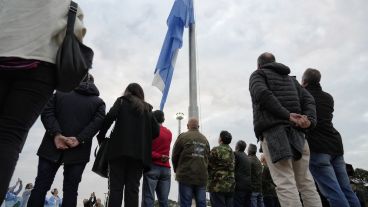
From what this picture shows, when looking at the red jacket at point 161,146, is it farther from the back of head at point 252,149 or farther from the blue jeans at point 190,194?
the back of head at point 252,149

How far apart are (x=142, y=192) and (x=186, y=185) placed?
78 centimetres

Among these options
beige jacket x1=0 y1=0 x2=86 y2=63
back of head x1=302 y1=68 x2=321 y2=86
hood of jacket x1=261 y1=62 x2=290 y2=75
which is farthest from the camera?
back of head x1=302 y1=68 x2=321 y2=86

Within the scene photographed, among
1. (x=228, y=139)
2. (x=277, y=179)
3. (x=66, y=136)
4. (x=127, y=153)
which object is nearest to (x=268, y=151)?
(x=277, y=179)

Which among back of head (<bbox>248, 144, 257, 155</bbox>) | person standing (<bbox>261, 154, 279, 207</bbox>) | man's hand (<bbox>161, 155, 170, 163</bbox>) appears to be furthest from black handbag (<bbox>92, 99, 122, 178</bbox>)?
person standing (<bbox>261, 154, 279, 207</bbox>)

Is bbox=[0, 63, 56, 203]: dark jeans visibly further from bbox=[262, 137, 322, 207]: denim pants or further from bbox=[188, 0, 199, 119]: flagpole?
bbox=[188, 0, 199, 119]: flagpole

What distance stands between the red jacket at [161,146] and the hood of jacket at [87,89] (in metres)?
1.70

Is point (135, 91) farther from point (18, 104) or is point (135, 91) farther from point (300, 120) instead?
point (18, 104)

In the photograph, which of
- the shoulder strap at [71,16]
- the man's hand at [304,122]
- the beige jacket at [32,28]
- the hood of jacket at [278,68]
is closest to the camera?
the beige jacket at [32,28]

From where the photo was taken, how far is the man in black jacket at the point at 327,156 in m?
4.56

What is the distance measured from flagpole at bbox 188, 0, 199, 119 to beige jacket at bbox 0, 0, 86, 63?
6.76 meters

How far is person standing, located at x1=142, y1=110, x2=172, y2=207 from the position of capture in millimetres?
5844

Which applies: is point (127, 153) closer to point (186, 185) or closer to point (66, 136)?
point (66, 136)

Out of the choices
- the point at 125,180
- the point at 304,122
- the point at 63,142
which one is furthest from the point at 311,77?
the point at 63,142

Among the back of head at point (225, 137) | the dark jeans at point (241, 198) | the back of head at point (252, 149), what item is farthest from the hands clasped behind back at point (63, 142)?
the back of head at point (252, 149)
